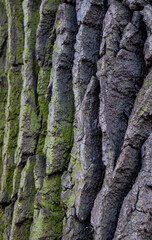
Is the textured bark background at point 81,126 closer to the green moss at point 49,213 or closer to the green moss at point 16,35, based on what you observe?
the green moss at point 49,213

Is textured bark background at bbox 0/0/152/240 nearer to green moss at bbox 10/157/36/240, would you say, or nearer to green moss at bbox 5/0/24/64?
green moss at bbox 10/157/36/240

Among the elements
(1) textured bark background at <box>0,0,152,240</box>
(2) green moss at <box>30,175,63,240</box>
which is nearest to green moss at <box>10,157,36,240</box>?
(1) textured bark background at <box>0,0,152,240</box>

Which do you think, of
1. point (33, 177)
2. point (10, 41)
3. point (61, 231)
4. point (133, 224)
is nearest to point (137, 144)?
point (133, 224)

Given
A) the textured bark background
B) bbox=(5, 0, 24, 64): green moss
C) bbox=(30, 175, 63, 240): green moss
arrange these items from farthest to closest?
bbox=(5, 0, 24, 64): green moss → bbox=(30, 175, 63, 240): green moss → the textured bark background

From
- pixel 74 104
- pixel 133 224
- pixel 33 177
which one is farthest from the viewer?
pixel 33 177

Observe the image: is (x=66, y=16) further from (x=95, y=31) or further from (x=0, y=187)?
(x=0, y=187)

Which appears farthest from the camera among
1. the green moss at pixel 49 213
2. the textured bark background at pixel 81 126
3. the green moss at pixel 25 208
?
the green moss at pixel 25 208

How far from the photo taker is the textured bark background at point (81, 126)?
A: 10.8 ft

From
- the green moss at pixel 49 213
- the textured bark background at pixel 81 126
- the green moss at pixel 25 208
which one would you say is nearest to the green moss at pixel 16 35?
the textured bark background at pixel 81 126

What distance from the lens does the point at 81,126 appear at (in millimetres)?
3924

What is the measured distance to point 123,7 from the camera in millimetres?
3934

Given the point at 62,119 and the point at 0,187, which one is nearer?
the point at 62,119

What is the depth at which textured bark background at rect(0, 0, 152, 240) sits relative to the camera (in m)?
3.28

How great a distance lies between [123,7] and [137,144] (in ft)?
6.85
